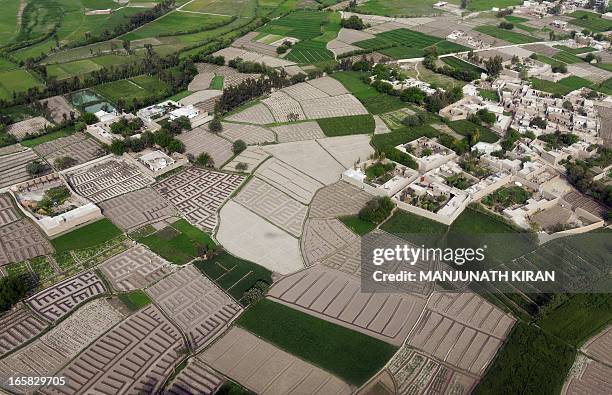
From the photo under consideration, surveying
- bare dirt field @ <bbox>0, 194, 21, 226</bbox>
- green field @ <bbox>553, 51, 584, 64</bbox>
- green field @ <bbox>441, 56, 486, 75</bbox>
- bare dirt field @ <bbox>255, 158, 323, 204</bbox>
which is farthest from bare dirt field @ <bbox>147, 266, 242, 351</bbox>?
green field @ <bbox>553, 51, 584, 64</bbox>

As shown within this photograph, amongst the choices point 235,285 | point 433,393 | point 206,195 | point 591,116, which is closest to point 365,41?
point 591,116

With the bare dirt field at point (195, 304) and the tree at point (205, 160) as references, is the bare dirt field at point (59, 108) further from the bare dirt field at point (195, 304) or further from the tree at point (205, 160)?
the bare dirt field at point (195, 304)

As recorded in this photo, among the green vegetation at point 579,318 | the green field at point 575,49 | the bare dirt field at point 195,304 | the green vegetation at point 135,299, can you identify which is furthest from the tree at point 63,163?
the green field at point 575,49

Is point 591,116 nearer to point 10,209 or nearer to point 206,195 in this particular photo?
point 206,195

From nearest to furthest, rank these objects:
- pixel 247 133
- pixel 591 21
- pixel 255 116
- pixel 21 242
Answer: pixel 21 242 < pixel 247 133 < pixel 255 116 < pixel 591 21

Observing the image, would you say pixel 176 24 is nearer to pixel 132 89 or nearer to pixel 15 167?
pixel 132 89

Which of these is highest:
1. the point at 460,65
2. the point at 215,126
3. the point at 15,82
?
the point at 15,82

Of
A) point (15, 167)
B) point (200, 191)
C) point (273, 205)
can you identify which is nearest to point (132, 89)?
point (15, 167)

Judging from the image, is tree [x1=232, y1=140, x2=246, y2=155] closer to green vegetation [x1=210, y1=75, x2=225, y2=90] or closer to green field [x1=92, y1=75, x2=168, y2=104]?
green vegetation [x1=210, y1=75, x2=225, y2=90]
